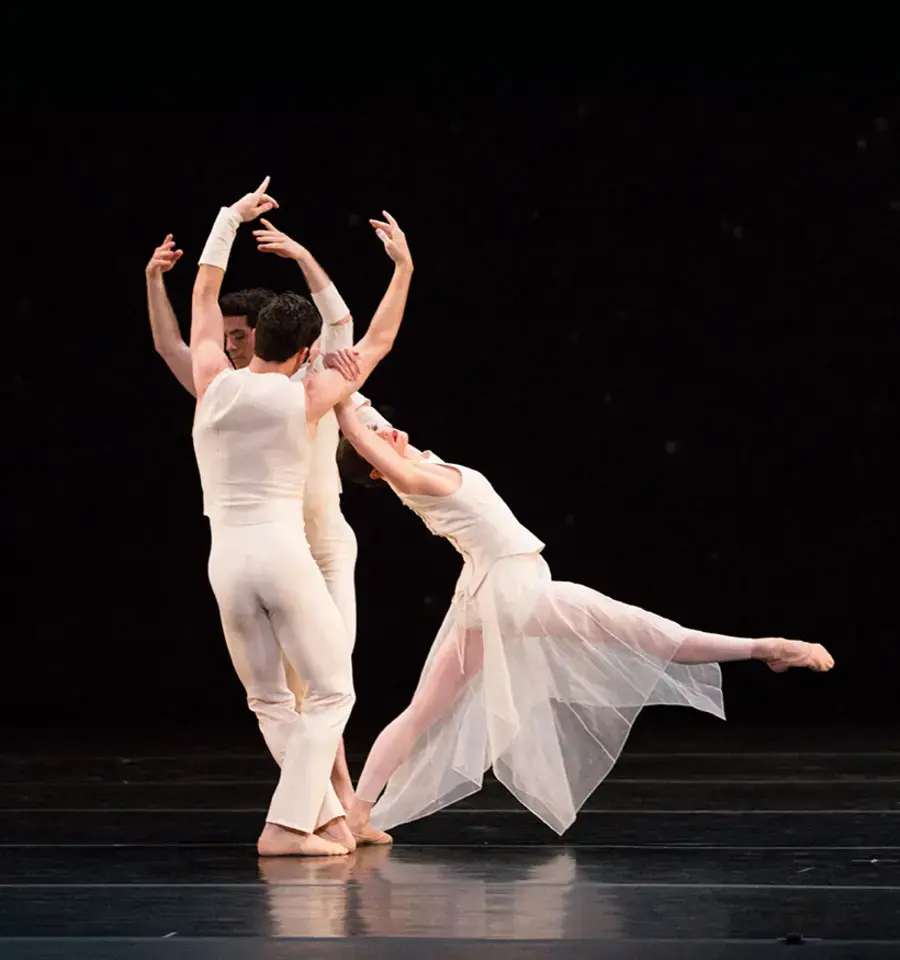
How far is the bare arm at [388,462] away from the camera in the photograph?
13.0 ft

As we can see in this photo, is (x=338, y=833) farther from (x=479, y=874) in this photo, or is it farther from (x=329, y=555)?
(x=329, y=555)

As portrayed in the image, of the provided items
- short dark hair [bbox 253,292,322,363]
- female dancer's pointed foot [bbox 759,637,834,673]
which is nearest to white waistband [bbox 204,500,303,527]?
short dark hair [bbox 253,292,322,363]

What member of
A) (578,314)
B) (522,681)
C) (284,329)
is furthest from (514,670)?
(578,314)

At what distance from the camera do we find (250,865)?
12.1 feet

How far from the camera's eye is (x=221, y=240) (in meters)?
3.91

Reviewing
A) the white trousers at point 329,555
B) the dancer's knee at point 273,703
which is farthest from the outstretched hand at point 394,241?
the dancer's knee at point 273,703

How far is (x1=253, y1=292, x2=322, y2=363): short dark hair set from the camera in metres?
3.81

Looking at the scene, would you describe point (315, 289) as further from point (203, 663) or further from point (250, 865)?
point (203, 663)

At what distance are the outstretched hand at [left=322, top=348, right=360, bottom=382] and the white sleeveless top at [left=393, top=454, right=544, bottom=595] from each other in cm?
33

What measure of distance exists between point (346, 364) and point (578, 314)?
3.48 meters

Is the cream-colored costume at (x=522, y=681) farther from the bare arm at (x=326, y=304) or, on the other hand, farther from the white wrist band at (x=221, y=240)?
the white wrist band at (x=221, y=240)

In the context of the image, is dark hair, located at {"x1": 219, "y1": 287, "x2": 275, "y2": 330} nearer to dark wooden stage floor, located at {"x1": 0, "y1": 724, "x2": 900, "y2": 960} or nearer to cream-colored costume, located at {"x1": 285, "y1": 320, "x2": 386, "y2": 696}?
cream-colored costume, located at {"x1": 285, "y1": 320, "x2": 386, "y2": 696}

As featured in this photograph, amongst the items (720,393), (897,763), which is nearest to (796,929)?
(897,763)

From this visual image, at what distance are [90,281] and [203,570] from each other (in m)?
1.22
